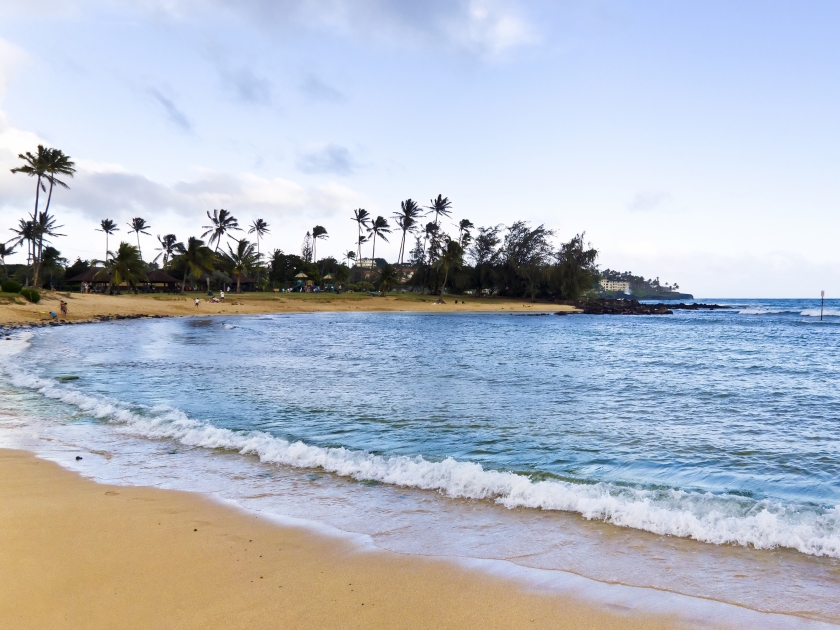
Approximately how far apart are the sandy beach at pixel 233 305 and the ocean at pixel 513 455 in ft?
98.1

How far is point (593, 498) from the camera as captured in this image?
6.36 m

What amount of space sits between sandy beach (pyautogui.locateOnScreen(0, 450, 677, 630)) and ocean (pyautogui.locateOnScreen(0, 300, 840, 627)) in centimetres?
50

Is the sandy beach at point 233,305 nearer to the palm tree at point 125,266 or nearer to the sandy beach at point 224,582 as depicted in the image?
the palm tree at point 125,266

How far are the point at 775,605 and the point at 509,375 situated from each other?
1380cm

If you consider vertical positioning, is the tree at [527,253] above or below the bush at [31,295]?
above

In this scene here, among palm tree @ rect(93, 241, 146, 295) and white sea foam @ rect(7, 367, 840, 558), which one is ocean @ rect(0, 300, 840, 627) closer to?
white sea foam @ rect(7, 367, 840, 558)

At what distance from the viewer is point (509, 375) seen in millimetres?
17891

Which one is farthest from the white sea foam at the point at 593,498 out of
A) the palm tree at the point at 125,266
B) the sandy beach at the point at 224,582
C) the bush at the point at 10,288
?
the palm tree at the point at 125,266

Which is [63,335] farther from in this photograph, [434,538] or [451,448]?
[434,538]

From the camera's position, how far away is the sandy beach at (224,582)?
12.6ft

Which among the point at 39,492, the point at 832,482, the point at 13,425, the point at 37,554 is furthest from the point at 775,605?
the point at 13,425

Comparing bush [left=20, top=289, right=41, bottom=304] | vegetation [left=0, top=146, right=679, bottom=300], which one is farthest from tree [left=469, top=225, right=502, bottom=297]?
bush [left=20, top=289, right=41, bottom=304]

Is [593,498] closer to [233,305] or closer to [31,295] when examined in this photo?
[31,295]

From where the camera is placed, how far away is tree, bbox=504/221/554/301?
9188cm
